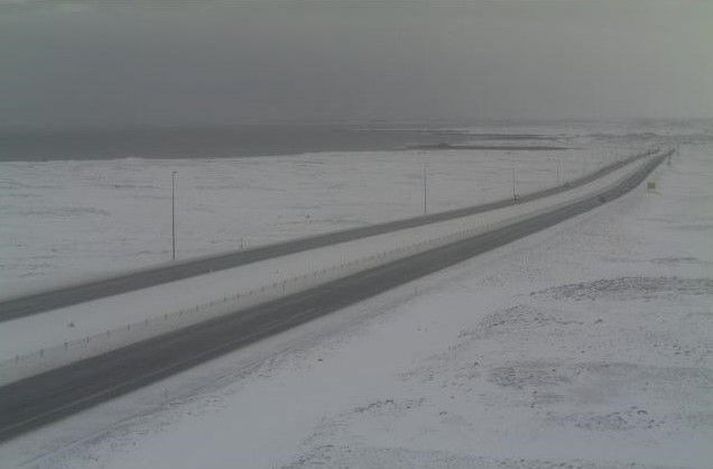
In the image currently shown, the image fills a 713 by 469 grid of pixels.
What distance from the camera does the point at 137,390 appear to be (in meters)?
20.5

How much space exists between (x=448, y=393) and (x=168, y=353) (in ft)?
25.6

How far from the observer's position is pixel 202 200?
76.8 meters

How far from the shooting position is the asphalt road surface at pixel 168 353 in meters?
19.2

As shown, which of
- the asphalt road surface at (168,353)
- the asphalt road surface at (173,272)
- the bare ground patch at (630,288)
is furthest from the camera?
the bare ground patch at (630,288)

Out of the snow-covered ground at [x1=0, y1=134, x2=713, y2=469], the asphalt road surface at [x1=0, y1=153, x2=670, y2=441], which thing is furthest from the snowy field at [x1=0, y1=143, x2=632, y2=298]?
the snow-covered ground at [x1=0, y1=134, x2=713, y2=469]

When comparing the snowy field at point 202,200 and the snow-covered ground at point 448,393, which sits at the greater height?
the snowy field at point 202,200

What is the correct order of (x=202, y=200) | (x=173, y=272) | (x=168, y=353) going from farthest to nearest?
(x=202, y=200) < (x=173, y=272) < (x=168, y=353)

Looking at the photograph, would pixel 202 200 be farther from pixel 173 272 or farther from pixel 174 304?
pixel 174 304

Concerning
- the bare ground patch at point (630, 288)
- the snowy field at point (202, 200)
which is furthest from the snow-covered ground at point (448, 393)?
the snowy field at point (202, 200)

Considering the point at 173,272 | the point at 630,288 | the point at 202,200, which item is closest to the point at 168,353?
the point at 173,272

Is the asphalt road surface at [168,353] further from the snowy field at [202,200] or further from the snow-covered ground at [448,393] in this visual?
the snowy field at [202,200]

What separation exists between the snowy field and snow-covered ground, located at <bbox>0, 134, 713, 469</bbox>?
1541cm

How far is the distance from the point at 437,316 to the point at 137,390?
12.7 metres

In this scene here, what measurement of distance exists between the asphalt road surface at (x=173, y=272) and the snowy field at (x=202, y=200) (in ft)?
5.73
